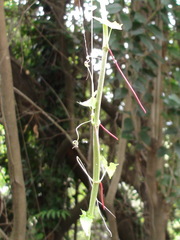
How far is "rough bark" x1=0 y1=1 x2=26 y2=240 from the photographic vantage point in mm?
1691

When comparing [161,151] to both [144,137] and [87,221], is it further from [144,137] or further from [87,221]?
[87,221]

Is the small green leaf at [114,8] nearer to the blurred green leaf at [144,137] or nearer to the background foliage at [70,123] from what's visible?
the background foliage at [70,123]

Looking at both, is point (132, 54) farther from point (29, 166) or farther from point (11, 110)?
point (29, 166)

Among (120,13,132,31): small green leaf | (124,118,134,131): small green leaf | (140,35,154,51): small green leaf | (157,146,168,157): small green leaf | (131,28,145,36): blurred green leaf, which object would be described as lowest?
(157,146,168,157): small green leaf

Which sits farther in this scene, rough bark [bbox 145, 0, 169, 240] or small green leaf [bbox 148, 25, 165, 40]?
rough bark [bbox 145, 0, 169, 240]

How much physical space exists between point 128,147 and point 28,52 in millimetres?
1046

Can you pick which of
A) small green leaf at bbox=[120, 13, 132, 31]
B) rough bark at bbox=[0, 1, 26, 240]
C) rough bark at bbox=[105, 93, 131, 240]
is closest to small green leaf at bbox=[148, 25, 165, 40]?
small green leaf at bbox=[120, 13, 132, 31]

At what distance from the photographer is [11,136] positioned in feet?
5.58

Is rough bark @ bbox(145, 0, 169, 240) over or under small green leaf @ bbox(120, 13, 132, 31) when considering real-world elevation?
under

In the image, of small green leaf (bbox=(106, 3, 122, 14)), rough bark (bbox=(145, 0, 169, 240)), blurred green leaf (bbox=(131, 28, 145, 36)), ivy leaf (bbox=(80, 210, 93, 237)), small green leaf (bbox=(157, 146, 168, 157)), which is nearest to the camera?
ivy leaf (bbox=(80, 210, 93, 237))

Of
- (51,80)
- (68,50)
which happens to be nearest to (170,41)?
(68,50)

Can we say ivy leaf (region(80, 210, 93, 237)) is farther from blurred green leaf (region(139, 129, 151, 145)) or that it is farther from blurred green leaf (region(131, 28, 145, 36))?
blurred green leaf (region(139, 129, 151, 145))

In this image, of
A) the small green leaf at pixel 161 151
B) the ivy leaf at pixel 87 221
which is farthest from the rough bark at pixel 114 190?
the ivy leaf at pixel 87 221

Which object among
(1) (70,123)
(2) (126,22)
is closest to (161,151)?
(2) (126,22)
